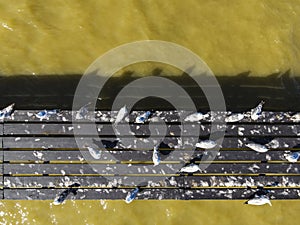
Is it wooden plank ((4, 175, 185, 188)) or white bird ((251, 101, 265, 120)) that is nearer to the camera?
wooden plank ((4, 175, 185, 188))

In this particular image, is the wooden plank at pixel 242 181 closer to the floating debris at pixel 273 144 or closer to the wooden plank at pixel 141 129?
the floating debris at pixel 273 144

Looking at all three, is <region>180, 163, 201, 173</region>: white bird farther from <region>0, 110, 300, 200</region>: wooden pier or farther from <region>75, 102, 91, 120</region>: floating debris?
<region>75, 102, 91, 120</region>: floating debris

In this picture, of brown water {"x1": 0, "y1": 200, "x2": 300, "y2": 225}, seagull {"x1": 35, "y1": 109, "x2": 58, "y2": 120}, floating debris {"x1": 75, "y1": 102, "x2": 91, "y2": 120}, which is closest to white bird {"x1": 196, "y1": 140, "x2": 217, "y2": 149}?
brown water {"x1": 0, "y1": 200, "x2": 300, "y2": 225}

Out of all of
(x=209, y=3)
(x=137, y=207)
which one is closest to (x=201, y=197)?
(x=137, y=207)

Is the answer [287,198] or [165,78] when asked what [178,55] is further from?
[287,198]

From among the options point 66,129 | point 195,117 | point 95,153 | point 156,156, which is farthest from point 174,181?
point 66,129

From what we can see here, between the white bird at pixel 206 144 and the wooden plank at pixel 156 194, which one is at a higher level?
the white bird at pixel 206 144

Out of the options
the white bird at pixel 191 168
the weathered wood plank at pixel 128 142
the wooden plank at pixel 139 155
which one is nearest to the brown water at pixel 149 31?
the weathered wood plank at pixel 128 142
